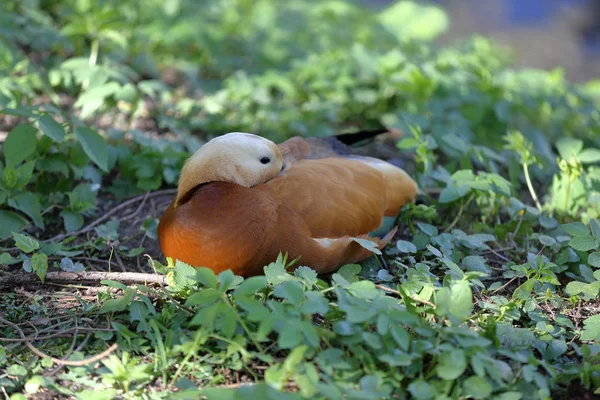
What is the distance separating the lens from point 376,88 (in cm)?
487

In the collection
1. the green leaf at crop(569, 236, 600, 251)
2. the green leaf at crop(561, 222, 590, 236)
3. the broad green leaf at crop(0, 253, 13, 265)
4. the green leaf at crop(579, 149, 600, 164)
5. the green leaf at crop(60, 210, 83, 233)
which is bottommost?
the green leaf at crop(60, 210, 83, 233)

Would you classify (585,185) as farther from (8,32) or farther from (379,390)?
(8,32)

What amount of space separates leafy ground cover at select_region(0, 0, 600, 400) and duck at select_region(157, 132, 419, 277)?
0.39 ft

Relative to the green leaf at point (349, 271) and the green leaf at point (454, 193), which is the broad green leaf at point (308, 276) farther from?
the green leaf at point (454, 193)

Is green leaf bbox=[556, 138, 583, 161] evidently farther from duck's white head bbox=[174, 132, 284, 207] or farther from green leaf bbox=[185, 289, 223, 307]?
green leaf bbox=[185, 289, 223, 307]

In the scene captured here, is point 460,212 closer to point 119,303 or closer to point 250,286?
point 250,286

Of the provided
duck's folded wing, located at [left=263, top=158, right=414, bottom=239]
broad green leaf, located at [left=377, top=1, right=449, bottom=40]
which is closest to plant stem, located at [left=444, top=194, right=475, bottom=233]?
duck's folded wing, located at [left=263, top=158, right=414, bottom=239]

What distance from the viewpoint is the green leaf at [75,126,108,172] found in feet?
10.2

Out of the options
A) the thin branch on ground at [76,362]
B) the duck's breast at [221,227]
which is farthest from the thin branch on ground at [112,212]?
the thin branch on ground at [76,362]

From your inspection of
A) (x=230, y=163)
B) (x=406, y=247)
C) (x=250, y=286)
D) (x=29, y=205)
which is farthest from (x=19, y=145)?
(x=406, y=247)

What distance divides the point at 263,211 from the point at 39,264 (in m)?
0.87

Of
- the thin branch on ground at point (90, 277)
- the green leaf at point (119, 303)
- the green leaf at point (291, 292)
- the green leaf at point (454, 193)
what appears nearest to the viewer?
the green leaf at point (291, 292)

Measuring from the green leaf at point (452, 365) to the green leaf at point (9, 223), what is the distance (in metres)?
1.89

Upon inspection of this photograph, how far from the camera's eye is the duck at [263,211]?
8.30 ft
